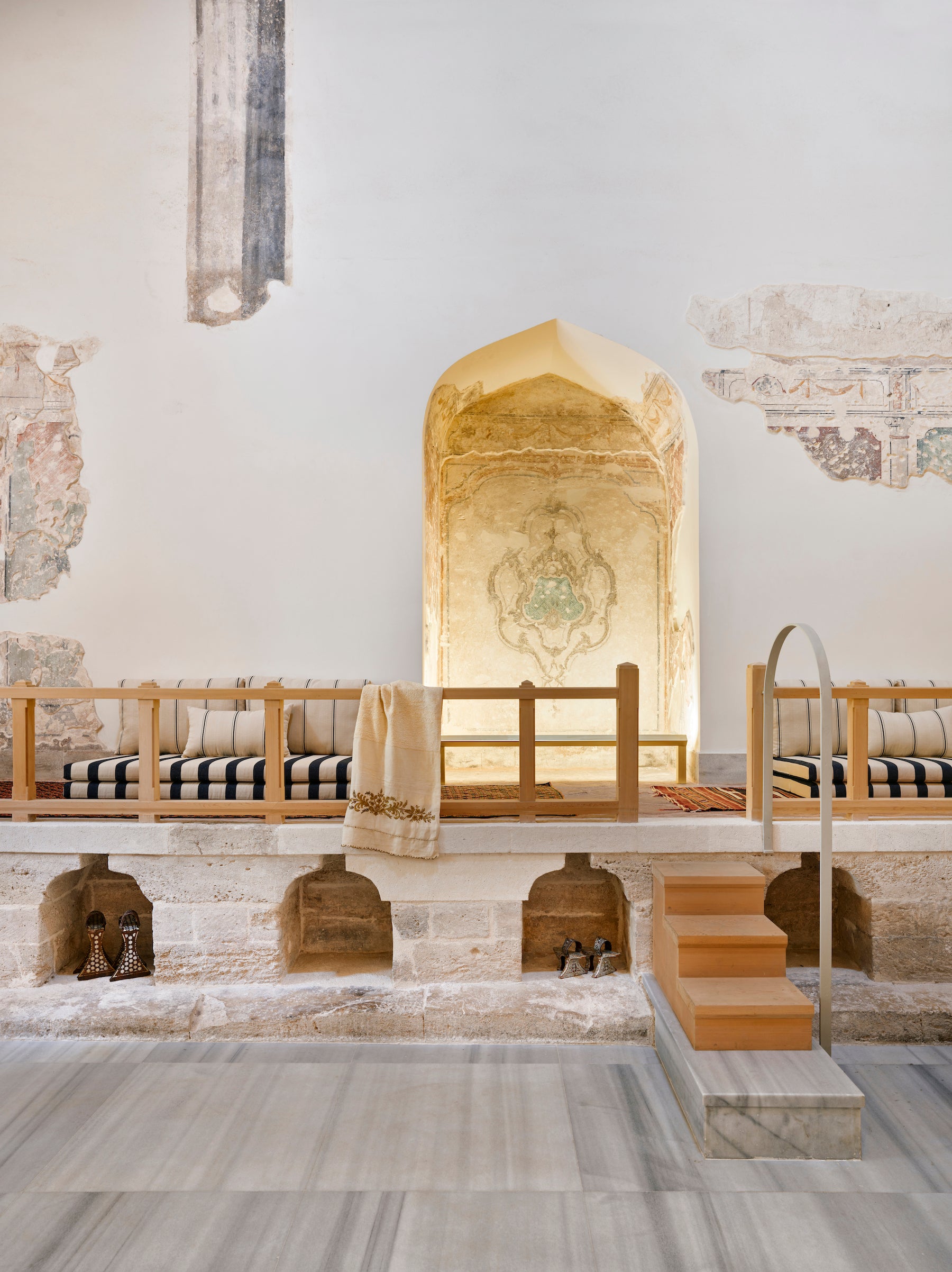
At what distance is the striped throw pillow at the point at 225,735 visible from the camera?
5.07 meters

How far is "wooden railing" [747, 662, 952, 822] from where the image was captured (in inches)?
174

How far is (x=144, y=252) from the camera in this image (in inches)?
244

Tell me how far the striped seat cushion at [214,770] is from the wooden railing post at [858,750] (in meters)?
2.80

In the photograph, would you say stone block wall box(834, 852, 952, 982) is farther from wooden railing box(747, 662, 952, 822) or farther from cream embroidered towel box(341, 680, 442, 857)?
cream embroidered towel box(341, 680, 442, 857)

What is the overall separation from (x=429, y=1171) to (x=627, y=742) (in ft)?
7.20

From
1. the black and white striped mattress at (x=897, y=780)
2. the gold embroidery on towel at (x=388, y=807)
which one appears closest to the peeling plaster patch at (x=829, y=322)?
the black and white striped mattress at (x=897, y=780)

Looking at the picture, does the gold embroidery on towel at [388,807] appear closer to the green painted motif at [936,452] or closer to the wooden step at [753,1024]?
the wooden step at [753,1024]

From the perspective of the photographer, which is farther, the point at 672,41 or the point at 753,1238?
the point at 672,41

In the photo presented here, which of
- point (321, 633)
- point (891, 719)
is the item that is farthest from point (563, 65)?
point (891, 719)

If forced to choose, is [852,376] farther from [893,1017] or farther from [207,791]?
[207,791]

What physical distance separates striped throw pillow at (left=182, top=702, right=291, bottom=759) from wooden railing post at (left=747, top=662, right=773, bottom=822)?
2757mm

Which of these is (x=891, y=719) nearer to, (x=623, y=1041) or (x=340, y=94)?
(x=623, y=1041)

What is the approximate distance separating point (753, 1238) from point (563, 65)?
7289 mm

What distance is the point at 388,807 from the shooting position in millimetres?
4324
